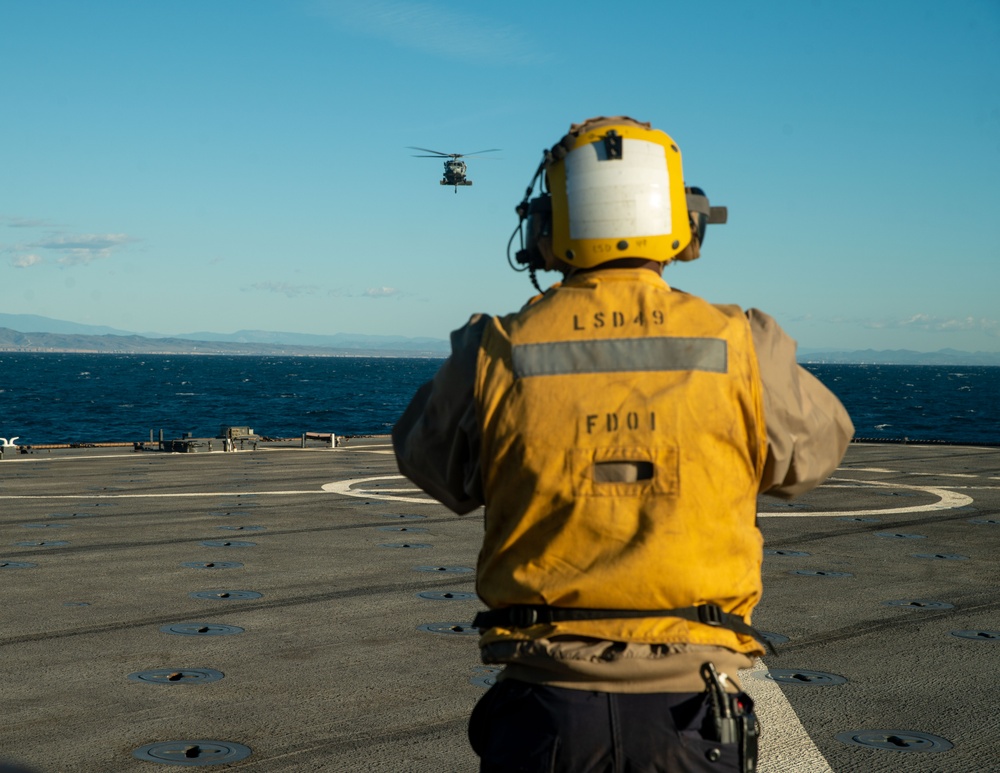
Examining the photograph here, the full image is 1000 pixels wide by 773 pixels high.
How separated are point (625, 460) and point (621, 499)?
0.30ft

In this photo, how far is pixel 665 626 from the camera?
2.57 meters

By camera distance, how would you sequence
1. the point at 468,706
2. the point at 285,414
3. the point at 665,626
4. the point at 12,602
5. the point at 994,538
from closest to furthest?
the point at 665,626 → the point at 468,706 → the point at 12,602 → the point at 994,538 → the point at 285,414

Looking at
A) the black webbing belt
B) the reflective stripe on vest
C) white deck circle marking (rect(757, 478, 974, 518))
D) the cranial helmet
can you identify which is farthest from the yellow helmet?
white deck circle marking (rect(757, 478, 974, 518))

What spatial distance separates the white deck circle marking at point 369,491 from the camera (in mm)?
16219

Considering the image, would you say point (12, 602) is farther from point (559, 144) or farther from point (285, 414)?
point (285, 414)

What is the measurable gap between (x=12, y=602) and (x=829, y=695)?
617 cm

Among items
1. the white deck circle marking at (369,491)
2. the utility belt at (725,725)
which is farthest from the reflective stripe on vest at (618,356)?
the white deck circle marking at (369,491)

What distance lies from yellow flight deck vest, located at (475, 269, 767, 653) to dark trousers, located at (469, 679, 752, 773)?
0.15 meters

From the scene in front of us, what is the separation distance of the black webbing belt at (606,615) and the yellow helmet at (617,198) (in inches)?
36.7

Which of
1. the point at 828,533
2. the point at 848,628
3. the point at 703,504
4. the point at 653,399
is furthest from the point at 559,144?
the point at 828,533

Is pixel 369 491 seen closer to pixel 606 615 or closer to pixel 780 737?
pixel 780 737

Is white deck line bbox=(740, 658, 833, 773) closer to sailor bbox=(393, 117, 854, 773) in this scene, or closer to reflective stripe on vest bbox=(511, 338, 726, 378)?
sailor bbox=(393, 117, 854, 773)

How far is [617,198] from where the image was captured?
294cm

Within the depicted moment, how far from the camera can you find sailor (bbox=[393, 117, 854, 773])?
256 centimetres
